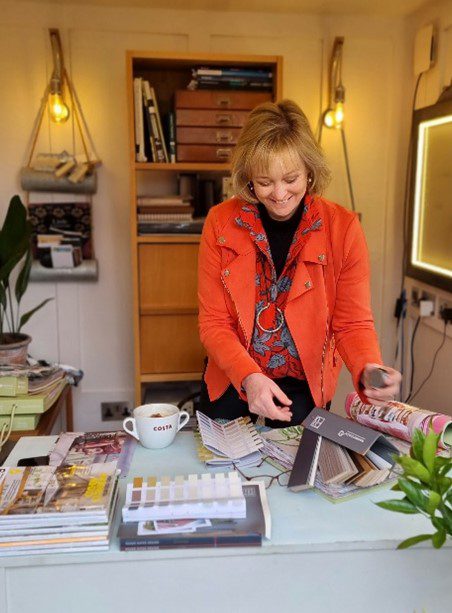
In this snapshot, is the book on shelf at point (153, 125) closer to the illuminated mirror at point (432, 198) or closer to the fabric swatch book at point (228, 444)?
the illuminated mirror at point (432, 198)

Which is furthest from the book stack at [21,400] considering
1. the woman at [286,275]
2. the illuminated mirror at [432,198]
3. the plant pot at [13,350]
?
the illuminated mirror at [432,198]

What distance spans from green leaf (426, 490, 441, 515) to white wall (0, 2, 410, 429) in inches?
99.4

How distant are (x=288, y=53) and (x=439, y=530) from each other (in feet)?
8.92

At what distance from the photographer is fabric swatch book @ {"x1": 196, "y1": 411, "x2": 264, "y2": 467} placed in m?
1.25

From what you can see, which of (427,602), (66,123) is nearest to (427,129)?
(66,123)

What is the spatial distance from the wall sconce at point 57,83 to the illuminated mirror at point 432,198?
1680mm

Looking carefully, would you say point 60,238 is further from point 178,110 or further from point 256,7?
point 256,7

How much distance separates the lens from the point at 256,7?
9.35 feet

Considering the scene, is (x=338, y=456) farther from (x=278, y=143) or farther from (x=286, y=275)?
(x=278, y=143)

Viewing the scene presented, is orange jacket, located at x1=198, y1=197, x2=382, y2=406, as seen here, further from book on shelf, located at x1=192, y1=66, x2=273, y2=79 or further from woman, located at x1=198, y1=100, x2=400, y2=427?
book on shelf, located at x1=192, y1=66, x2=273, y2=79

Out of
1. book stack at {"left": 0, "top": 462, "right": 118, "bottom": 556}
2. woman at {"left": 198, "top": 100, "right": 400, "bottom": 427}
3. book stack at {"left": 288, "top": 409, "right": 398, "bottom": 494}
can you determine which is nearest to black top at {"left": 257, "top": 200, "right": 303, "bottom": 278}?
woman at {"left": 198, "top": 100, "right": 400, "bottom": 427}

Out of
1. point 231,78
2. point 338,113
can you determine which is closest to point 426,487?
point 231,78

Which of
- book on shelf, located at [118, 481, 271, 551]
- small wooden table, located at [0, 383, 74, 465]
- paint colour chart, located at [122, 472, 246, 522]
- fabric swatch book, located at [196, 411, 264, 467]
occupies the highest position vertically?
paint colour chart, located at [122, 472, 246, 522]

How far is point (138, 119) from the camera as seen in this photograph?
2.60m
